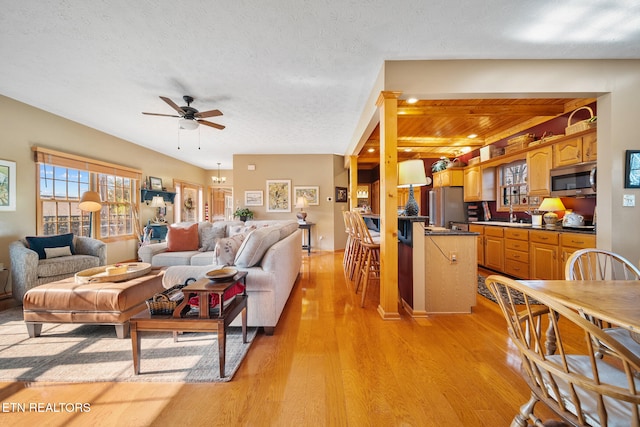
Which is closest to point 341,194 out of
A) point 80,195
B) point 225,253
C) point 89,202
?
point 225,253

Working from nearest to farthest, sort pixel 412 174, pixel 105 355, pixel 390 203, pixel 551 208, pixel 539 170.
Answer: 1. pixel 105 355
2. pixel 390 203
3. pixel 412 174
4. pixel 551 208
5. pixel 539 170

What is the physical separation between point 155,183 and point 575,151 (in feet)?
26.3

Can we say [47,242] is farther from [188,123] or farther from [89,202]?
[188,123]

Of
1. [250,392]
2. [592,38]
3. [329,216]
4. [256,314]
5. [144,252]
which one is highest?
[592,38]

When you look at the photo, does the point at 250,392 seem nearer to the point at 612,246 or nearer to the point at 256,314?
the point at 256,314

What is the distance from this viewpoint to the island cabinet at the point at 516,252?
135 inches

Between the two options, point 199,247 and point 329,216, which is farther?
point 329,216

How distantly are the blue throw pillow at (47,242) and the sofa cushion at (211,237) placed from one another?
1783 millimetres

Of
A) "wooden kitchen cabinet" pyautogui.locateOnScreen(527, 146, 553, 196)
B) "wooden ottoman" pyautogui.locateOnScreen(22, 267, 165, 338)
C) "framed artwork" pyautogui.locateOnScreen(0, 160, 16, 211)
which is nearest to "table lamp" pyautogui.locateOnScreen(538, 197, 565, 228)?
"wooden kitchen cabinet" pyautogui.locateOnScreen(527, 146, 553, 196)

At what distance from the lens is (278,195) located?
6.62 m

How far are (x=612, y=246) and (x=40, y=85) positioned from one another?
656cm

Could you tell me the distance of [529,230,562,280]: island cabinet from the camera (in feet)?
9.94

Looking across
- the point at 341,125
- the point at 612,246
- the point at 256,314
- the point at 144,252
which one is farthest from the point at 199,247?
the point at 612,246

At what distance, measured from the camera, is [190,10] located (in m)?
1.86
